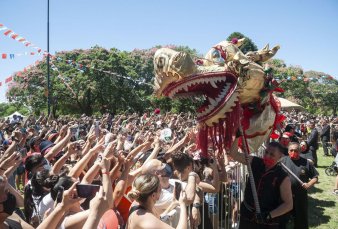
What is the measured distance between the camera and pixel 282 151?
147 inches

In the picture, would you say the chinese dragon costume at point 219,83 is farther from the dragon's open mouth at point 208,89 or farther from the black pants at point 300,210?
the black pants at point 300,210

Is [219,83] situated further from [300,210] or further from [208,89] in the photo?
[300,210]

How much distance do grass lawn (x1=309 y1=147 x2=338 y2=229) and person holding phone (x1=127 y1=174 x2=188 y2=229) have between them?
4.91 meters

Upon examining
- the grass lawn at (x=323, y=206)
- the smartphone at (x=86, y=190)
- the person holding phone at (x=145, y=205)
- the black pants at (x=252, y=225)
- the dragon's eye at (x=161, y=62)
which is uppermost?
A: the dragon's eye at (x=161, y=62)

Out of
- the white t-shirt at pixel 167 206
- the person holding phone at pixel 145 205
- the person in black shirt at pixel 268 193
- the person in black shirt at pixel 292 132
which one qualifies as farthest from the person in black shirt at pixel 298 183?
the person holding phone at pixel 145 205

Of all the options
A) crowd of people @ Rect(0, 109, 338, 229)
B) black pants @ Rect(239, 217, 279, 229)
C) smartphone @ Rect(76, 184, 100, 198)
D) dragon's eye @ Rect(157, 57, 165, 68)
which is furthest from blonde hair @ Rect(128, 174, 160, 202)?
black pants @ Rect(239, 217, 279, 229)

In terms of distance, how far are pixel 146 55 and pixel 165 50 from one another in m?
35.1

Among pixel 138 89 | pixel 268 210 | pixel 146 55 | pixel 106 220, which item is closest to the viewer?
pixel 106 220

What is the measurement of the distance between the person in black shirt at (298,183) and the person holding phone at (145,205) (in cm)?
341

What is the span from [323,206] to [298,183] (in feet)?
9.06

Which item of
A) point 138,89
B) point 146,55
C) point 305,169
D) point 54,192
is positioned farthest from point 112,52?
point 54,192

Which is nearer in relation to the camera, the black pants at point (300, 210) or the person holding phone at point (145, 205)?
the person holding phone at point (145, 205)

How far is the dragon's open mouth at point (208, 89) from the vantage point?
3.16m

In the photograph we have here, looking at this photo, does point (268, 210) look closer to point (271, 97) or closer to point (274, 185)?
point (274, 185)
